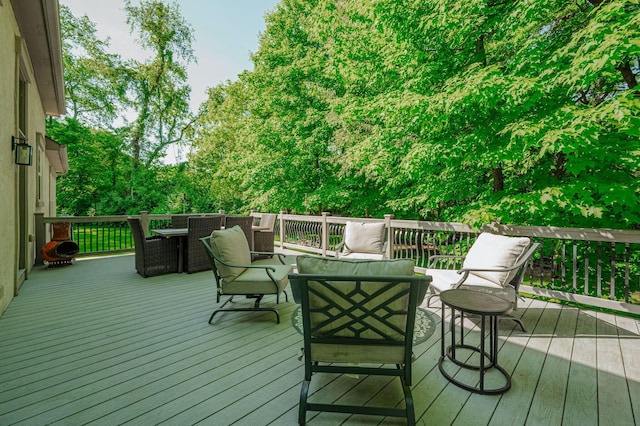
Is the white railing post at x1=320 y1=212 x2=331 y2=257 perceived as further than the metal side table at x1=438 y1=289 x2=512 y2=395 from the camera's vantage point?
Yes

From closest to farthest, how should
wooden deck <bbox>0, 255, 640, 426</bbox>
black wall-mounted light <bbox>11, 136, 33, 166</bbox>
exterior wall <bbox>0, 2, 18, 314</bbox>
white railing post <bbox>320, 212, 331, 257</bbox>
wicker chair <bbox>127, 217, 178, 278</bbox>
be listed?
1. wooden deck <bbox>0, 255, 640, 426</bbox>
2. exterior wall <bbox>0, 2, 18, 314</bbox>
3. black wall-mounted light <bbox>11, 136, 33, 166</bbox>
4. wicker chair <bbox>127, 217, 178, 278</bbox>
5. white railing post <bbox>320, 212, 331, 257</bbox>

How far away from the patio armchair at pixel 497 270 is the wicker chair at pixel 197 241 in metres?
4.17

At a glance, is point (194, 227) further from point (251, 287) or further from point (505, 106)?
point (505, 106)

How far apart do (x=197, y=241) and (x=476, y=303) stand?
196 inches

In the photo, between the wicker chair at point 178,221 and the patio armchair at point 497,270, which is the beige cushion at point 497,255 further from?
the wicker chair at point 178,221

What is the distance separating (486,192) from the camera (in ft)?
18.5

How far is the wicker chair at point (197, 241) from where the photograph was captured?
5.49m

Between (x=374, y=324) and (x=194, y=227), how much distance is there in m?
4.59

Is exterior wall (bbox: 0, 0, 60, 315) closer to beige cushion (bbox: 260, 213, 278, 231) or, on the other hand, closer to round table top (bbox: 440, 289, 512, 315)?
beige cushion (bbox: 260, 213, 278, 231)

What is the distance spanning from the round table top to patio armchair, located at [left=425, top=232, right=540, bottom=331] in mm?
655

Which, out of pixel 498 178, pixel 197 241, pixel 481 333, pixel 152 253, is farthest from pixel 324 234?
pixel 481 333

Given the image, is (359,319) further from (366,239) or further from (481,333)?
(366,239)

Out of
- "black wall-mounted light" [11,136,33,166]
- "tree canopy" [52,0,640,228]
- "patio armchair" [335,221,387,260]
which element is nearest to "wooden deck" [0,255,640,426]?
"patio armchair" [335,221,387,260]

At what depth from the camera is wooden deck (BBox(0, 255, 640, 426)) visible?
1846mm
